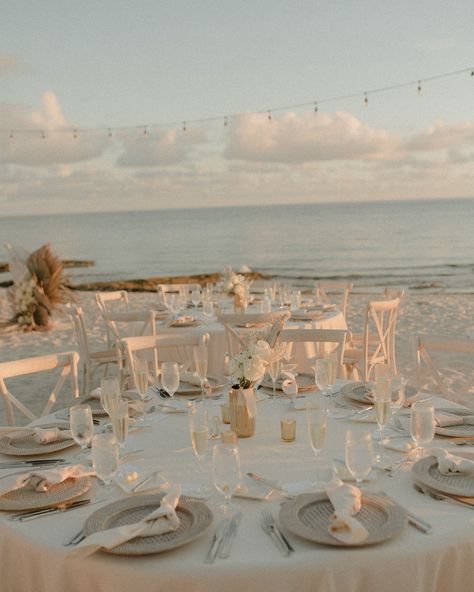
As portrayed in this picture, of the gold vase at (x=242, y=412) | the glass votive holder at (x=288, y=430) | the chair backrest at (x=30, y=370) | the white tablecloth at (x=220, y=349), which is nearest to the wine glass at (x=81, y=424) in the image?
the gold vase at (x=242, y=412)

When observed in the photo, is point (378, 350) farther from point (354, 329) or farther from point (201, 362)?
point (354, 329)

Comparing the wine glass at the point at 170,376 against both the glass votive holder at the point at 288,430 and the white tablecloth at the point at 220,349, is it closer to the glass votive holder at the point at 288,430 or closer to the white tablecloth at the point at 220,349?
the glass votive holder at the point at 288,430

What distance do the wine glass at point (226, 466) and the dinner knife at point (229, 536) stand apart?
0.09 meters

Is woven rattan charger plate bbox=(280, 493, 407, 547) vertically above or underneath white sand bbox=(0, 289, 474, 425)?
above

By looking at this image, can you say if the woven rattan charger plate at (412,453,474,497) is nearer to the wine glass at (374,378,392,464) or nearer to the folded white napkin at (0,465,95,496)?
the wine glass at (374,378,392,464)

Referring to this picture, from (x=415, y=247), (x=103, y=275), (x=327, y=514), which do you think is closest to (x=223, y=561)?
(x=327, y=514)

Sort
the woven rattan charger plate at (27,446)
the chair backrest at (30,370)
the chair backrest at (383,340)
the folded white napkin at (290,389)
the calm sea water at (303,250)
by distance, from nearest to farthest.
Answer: the woven rattan charger plate at (27,446) → the folded white napkin at (290,389) → the chair backrest at (30,370) → the chair backrest at (383,340) → the calm sea water at (303,250)

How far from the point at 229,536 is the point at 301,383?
155 centimetres

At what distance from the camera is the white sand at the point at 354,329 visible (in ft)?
21.8

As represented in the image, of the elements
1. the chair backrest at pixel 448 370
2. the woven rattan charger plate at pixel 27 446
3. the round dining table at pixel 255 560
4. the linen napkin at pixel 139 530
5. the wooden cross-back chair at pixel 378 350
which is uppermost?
the linen napkin at pixel 139 530

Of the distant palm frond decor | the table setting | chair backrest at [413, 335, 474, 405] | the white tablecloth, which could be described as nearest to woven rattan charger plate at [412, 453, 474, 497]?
the table setting

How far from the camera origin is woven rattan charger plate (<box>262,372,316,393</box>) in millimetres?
2955

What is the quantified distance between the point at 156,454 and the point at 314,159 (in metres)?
42.0

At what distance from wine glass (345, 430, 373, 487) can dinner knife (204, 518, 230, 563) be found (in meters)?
0.38
